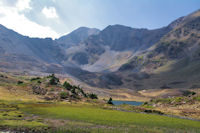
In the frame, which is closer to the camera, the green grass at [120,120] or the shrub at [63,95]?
the green grass at [120,120]

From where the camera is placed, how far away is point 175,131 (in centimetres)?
4788

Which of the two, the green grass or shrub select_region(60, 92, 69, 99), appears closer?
the green grass

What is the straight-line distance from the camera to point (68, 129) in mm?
43000

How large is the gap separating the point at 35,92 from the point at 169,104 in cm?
9014

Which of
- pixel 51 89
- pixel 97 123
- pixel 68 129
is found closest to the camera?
pixel 68 129

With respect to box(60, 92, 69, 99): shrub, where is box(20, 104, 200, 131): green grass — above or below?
below

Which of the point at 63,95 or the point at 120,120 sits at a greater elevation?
the point at 63,95

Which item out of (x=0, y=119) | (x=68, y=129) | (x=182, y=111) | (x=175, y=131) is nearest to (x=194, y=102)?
(x=182, y=111)

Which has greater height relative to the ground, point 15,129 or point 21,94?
point 21,94

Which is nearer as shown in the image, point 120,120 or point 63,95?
point 120,120

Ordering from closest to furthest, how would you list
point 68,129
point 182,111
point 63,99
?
point 68,129
point 182,111
point 63,99

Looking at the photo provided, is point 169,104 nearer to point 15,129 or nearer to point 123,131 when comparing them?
point 123,131

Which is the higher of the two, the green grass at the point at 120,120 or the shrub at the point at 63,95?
the shrub at the point at 63,95

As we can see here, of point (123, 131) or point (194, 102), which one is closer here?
point (123, 131)
